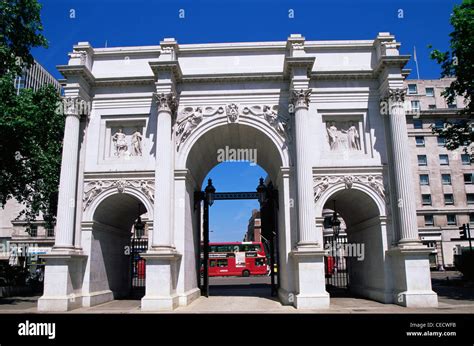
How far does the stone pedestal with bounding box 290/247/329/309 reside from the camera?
1568cm

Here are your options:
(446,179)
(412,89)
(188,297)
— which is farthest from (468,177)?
(188,297)

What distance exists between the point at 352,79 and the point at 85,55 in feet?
41.6

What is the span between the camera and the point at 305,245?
16375 millimetres

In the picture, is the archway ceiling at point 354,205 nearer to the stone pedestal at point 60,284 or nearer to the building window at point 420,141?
the stone pedestal at point 60,284

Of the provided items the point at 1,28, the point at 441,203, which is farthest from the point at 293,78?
the point at 441,203

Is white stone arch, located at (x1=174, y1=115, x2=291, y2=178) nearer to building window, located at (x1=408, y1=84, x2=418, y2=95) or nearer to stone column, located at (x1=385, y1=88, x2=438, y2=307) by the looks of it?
stone column, located at (x1=385, y1=88, x2=438, y2=307)

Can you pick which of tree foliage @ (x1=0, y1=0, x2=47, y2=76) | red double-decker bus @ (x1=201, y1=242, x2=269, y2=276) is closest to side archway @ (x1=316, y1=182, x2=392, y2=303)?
tree foliage @ (x1=0, y1=0, x2=47, y2=76)

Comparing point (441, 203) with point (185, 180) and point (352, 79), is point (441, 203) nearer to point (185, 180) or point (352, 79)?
point (352, 79)

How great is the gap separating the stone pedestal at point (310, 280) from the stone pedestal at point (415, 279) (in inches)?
119

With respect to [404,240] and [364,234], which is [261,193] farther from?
[404,240]

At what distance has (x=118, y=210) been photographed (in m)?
20.5

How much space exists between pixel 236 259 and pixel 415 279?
31492mm

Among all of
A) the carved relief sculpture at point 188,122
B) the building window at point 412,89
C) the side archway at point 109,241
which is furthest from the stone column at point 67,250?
the building window at point 412,89

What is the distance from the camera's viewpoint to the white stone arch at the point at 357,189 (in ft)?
58.3
